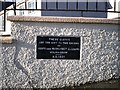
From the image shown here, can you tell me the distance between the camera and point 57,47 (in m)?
7.95

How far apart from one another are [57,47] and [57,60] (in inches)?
13.2

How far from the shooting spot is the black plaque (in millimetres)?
7910

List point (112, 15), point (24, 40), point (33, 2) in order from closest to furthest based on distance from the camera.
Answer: point (24, 40), point (112, 15), point (33, 2)

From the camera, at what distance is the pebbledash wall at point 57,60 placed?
785cm

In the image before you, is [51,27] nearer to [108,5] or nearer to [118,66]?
[118,66]

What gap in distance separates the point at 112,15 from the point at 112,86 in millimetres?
3408

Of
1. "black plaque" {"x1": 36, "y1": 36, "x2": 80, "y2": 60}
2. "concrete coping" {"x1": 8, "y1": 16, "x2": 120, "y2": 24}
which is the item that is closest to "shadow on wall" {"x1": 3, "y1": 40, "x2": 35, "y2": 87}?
"black plaque" {"x1": 36, "y1": 36, "x2": 80, "y2": 60}

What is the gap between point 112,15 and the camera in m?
10.6

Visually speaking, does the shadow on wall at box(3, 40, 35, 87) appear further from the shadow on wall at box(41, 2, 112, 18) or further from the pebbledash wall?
the shadow on wall at box(41, 2, 112, 18)

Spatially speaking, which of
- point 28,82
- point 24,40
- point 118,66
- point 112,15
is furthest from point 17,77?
point 112,15

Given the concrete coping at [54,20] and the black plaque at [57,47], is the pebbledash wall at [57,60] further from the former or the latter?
the black plaque at [57,47]

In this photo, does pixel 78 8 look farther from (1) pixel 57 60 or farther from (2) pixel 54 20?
(1) pixel 57 60

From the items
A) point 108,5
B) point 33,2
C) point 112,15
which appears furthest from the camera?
point 33,2

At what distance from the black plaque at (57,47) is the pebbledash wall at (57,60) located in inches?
4.1
